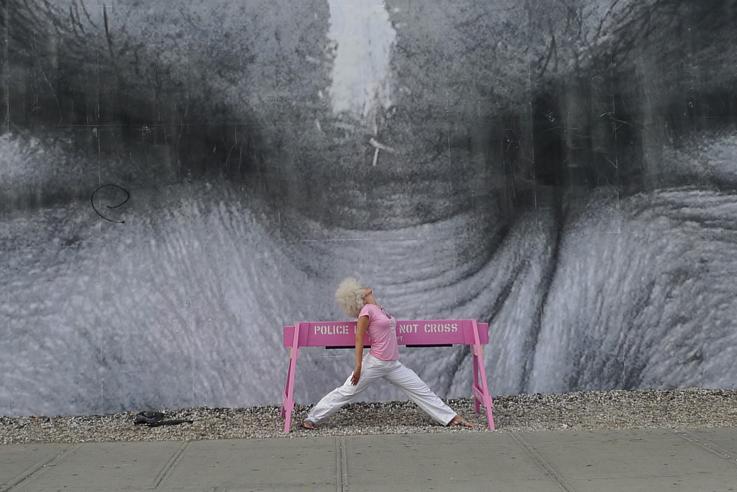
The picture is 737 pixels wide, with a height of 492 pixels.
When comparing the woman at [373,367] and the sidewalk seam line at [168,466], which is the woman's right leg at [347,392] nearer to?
the woman at [373,367]

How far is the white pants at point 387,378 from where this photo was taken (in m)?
6.95

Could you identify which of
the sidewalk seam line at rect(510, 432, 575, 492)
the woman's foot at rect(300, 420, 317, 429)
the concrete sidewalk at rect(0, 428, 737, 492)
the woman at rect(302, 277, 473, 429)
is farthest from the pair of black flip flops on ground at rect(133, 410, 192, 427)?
the sidewalk seam line at rect(510, 432, 575, 492)

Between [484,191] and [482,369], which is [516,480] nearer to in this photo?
[482,369]

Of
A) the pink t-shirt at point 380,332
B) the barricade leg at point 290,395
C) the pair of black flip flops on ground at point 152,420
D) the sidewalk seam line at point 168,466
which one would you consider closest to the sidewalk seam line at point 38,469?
the pair of black flip flops on ground at point 152,420

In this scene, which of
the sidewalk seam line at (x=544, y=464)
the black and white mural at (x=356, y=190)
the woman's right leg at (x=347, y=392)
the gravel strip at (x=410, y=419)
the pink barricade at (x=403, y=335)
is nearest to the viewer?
the sidewalk seam line at (x=544, y=464)

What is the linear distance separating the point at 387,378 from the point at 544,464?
170 cm

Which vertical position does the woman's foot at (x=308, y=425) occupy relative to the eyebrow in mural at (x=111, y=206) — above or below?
below

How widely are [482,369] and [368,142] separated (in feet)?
8.42

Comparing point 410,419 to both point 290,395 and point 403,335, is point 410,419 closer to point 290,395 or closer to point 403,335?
point 403,335

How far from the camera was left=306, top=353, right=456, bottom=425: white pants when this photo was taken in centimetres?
695

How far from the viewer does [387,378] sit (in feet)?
23.2

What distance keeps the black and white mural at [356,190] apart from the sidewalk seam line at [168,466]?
5.08 feet

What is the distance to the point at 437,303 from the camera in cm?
818

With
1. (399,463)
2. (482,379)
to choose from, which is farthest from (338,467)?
(482,379)
